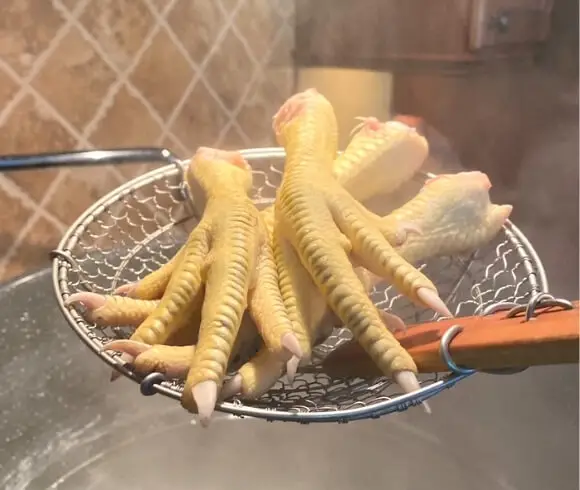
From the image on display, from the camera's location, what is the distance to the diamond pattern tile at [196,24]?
77 cm


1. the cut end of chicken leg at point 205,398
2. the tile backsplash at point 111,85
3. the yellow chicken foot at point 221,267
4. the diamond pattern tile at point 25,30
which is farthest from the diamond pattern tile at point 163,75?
the cut end of chicken leg at point 205,398

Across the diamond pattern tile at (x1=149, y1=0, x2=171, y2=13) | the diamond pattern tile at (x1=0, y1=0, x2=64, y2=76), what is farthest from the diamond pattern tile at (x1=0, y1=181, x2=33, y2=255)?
the diamond pattern tile at (x1=149, y1=0, x2=171, y2=13)

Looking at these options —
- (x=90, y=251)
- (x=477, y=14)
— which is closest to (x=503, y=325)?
(x=90, y=251)

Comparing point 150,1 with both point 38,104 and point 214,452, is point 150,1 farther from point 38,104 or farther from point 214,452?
point 214,452

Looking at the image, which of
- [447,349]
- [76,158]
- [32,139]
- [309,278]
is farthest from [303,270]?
[32,139]

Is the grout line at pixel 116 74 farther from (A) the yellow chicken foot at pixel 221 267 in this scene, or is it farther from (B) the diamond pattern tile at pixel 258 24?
(A) the yellow chicken foot at pixel 221 267

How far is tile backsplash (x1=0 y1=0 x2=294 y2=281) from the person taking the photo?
2.19 feet

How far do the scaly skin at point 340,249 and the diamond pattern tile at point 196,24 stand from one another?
1.08ft

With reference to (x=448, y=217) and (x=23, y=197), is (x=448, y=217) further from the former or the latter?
(x=23, y=197)

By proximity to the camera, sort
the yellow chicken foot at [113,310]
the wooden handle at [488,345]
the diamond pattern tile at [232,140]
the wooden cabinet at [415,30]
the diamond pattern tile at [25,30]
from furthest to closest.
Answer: the diamond pattern tile at [232,140], the wooden cabinet at [415,30], the diamond pattern tile at [25,30], the yellow chicken foot at [113,310], the wooden handle at [488,345]

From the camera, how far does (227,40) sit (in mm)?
821

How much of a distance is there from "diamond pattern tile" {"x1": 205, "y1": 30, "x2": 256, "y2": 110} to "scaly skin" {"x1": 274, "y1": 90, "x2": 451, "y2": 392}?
35 centimetres

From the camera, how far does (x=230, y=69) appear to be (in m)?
0.84

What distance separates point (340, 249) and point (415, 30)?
46cm
